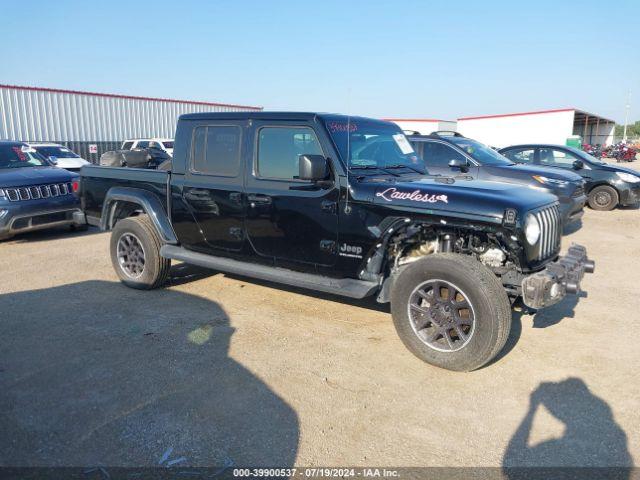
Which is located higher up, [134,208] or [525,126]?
[525,126]

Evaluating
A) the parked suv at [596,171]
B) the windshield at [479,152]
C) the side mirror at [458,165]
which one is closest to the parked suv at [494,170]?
the windshield at [479,152]

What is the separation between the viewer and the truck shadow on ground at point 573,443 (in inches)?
109

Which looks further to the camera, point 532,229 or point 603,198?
point 603,198

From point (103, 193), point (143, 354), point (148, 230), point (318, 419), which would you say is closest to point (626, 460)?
point (318, 419)

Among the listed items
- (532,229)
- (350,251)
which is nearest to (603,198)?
(532,229)

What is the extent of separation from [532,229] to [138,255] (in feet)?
13.9

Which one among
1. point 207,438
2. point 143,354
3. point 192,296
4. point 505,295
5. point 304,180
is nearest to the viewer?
point 207,438

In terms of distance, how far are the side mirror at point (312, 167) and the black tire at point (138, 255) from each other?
2320 millimetres

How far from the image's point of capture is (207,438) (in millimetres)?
3025

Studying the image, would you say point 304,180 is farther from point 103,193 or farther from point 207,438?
point 103,193

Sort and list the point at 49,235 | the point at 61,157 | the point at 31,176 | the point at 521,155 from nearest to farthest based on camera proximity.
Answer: the point at 31,176 < the point at 49,235 < the point at 521,155 < the point at 61,157

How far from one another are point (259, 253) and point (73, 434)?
2.36 m

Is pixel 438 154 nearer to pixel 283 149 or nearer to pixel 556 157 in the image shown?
pixel 556 157

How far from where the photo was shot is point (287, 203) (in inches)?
183
